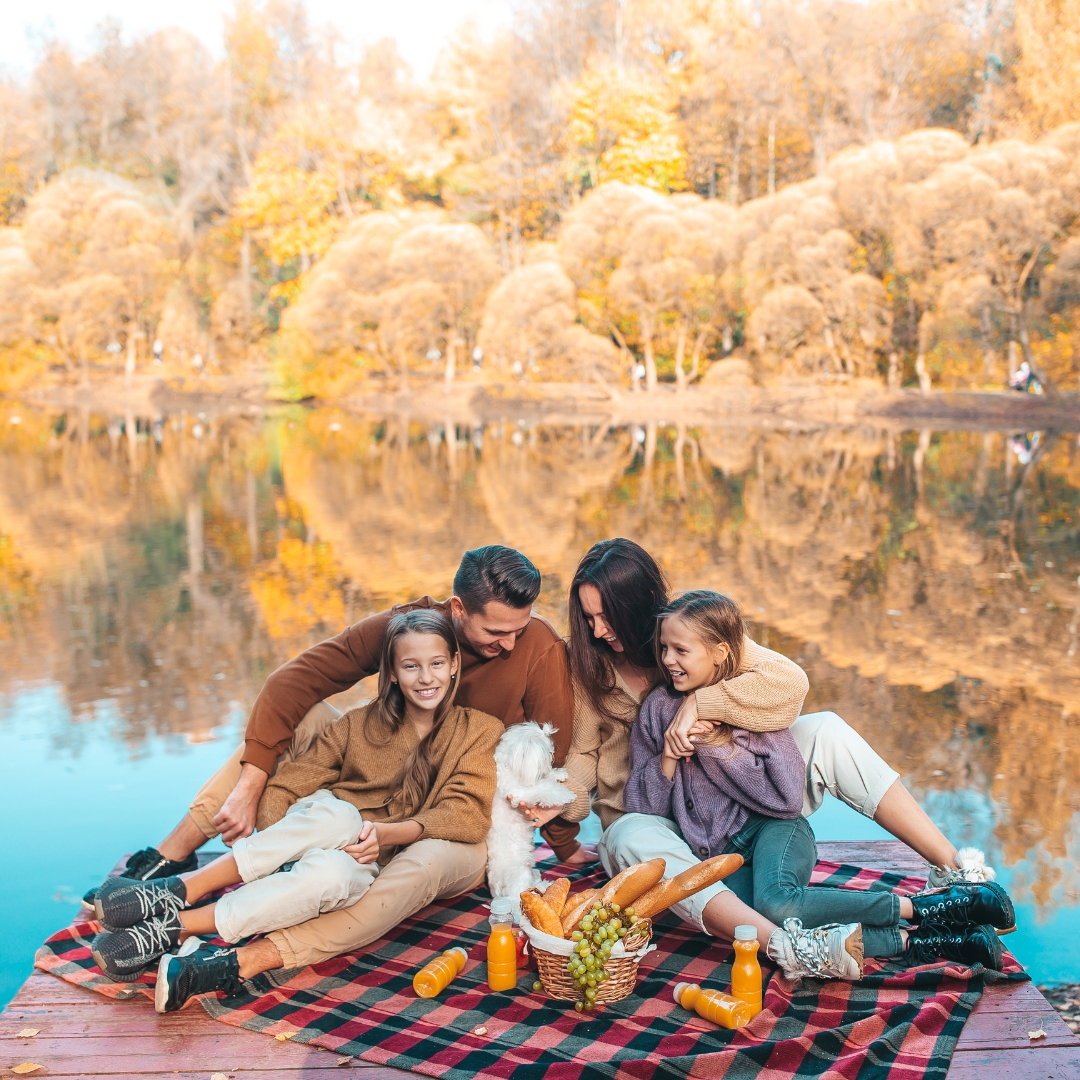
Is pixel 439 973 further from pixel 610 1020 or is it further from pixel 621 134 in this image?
pixel 621 134

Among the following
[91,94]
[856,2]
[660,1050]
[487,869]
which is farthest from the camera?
[91,94]

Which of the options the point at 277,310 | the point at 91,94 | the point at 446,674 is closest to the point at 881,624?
the point at 446,674

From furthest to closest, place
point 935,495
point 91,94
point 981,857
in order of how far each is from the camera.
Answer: point 91,94
point 935,495
point 981,857

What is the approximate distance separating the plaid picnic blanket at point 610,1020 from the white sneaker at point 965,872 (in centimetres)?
31

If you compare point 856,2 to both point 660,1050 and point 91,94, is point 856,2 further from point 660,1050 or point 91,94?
point 660,1050

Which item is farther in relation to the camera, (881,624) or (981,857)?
(881,624)

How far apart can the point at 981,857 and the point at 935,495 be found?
10.4m

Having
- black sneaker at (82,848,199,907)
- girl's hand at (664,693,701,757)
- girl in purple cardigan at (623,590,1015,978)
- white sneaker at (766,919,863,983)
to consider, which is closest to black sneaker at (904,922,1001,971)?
girl in purple cardigan at (623,590,1015,978)

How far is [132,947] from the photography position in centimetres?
267

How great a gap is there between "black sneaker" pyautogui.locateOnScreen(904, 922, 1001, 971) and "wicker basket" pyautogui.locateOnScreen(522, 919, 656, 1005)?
69 cm

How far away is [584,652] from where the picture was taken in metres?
3.32

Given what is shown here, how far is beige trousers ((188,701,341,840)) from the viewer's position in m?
3.21

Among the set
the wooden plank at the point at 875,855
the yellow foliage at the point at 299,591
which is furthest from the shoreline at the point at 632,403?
the wooden plank at the point at 875,855

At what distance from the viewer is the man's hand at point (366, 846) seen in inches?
112
